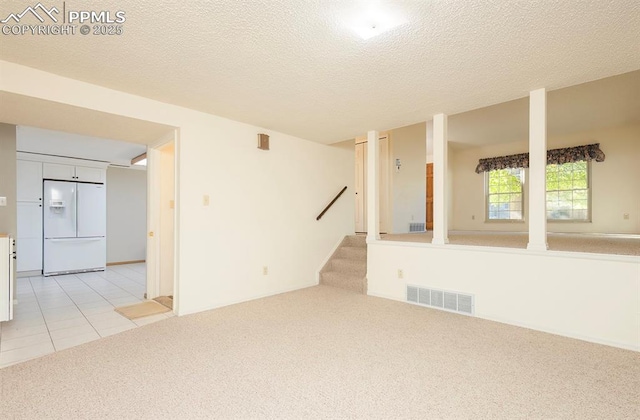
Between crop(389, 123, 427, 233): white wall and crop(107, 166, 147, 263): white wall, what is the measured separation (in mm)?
5778

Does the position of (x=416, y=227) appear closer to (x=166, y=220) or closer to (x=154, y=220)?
(x=166, y=220)

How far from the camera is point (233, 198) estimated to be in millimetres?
3832

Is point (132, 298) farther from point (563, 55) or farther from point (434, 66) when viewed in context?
point (563, 55)

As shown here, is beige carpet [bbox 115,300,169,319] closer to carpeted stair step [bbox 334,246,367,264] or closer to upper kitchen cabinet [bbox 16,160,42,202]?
carpeted stair step [bbox 334,246,367,264]

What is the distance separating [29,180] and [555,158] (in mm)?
10842

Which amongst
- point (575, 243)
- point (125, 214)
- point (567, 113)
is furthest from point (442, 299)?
point (125, 214)

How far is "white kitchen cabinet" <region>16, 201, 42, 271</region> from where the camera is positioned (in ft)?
18.4

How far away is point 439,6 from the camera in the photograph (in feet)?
5.78

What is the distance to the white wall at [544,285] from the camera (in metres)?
2.53

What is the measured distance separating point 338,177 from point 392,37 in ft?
11.0

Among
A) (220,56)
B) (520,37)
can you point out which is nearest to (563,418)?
(520,37)

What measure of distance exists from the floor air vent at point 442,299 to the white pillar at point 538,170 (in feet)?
2.92

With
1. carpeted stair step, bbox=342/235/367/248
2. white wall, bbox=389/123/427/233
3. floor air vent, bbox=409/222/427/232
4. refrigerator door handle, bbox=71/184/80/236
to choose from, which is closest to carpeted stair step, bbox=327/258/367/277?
carpeted stair step, bbox=342/235/367/248

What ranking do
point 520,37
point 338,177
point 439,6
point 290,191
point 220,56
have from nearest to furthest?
point 439,6 < point 520,37 < point 220,56 < point 290,191 < point 338,177
